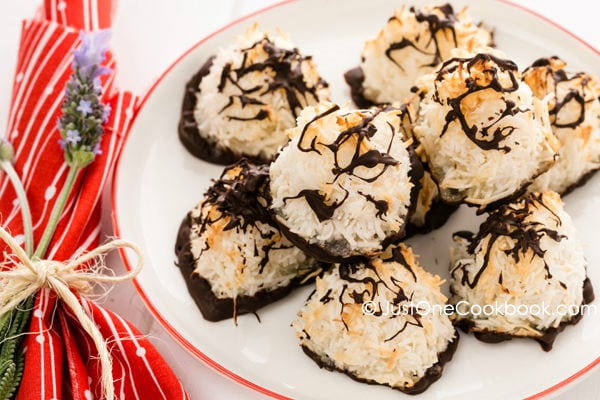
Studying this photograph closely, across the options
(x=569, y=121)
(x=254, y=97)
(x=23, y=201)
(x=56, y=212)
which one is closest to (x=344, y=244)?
(x=254, y=97)

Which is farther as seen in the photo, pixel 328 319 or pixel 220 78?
pixel 220 78

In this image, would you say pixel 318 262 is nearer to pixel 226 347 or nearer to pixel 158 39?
pixel 226 347

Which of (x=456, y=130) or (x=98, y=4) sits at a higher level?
(x=98, y=4)

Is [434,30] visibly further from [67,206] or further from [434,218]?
[67,206]

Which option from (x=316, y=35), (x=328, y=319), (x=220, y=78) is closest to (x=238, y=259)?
(x=328, y=319)

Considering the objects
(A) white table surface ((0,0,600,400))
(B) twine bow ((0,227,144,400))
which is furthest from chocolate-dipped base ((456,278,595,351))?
(A) white table surface ((0,0,600,400))

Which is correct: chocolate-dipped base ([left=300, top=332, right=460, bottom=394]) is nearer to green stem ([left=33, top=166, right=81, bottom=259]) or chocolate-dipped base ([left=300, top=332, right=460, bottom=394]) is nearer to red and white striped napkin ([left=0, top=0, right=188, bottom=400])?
red and white striped napkin ([left=0, top=0, right=188, bottom=400])
